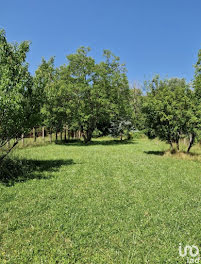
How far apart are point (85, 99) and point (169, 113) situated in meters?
16.4

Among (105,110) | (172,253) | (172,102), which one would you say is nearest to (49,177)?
(172,253)

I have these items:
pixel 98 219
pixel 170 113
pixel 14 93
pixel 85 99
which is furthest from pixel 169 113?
pixel 85 99

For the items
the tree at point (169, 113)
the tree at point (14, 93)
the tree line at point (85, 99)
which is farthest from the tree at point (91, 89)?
the tree at point (14, 93)

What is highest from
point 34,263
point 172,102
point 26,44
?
point 26,44

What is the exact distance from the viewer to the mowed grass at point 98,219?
475cm

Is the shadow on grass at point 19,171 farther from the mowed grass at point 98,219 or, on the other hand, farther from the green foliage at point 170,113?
the green foliage at point 170,113

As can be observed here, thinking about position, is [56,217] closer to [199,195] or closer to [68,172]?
[68,172]

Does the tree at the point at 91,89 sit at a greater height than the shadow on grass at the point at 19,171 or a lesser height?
greater

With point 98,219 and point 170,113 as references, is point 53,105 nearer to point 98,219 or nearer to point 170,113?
point 170,113

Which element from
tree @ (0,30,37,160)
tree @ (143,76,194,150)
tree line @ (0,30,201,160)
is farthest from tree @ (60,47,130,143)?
tree @ (0,30,37,160)

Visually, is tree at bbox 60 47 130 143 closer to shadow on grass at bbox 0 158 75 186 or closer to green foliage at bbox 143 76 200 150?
green foliage at bbox 143 76 200 150

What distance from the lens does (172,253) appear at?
4.75 m

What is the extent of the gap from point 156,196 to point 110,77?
27888 millimetres

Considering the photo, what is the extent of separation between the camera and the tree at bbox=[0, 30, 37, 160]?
964cm
